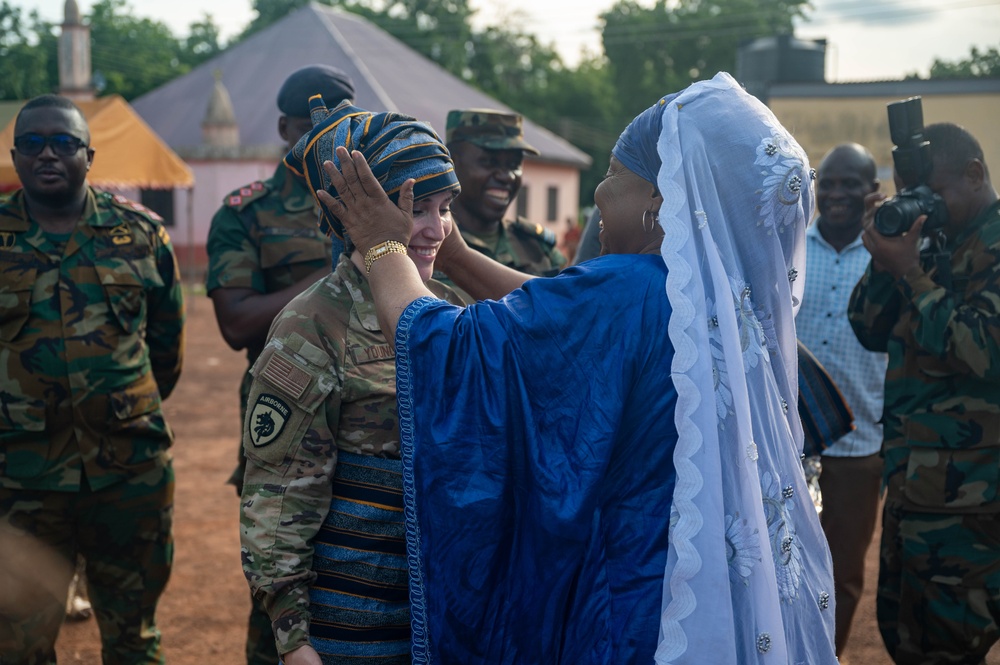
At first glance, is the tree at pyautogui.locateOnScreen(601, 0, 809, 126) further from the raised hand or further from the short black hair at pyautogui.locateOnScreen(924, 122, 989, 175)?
the raised hand

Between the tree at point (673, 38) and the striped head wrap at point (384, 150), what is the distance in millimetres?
51910

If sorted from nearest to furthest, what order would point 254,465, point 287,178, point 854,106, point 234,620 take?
point 254,465 → point 287,178 → point 234,620 → point 854,106

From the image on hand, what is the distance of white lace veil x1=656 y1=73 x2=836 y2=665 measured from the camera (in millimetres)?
1860

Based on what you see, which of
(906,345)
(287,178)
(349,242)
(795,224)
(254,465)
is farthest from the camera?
(287,178)

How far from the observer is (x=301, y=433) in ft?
7.06

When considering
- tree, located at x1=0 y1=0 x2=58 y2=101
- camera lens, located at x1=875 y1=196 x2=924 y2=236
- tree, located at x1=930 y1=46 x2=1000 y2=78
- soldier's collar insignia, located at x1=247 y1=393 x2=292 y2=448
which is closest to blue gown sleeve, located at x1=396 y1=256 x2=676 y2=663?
soldier's collar insignia, located at x1=247 y1=393 x2=292 y2=448

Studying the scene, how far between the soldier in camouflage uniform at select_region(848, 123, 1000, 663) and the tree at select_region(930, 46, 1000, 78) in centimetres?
1322

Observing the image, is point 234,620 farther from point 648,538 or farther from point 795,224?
point 795,224

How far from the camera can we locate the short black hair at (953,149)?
12.1ft

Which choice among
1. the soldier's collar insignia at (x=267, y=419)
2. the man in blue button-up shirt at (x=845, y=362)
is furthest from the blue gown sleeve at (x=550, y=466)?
the man in blue button-up shirt at (x=845, y=362)

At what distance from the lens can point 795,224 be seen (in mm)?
2047

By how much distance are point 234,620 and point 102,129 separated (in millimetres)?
14469

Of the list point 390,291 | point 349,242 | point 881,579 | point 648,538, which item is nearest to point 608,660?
point 648,538

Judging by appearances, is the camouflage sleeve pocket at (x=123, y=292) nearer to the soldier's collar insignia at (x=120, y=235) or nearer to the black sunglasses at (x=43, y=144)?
the soldier's collar insignia at (x=120, y=235)
